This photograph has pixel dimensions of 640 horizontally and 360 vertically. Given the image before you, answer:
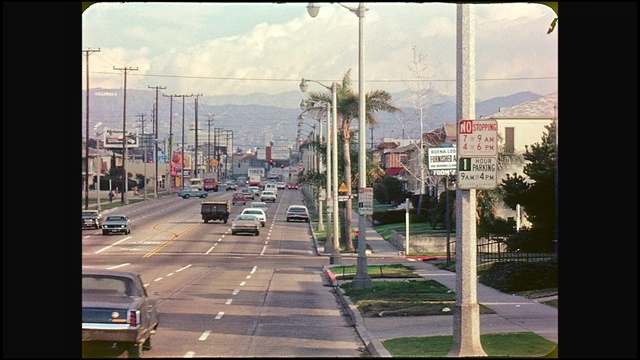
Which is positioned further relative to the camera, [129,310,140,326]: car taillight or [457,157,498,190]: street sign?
[129,310,140,326]: car taillight

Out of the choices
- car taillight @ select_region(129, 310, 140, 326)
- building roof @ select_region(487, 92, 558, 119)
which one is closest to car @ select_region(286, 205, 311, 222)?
building roof @ select_region(487, 92, 558, 119)

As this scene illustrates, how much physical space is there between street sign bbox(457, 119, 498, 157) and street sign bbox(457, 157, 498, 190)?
0.10 metres

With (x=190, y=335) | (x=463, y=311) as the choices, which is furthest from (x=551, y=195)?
(x=463, y=311)

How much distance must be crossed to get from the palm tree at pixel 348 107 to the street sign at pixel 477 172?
44348 millimetres

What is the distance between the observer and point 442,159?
4128cm

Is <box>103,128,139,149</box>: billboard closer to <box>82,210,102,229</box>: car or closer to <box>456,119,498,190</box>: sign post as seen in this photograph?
<box>82,210,102,229</box>: car

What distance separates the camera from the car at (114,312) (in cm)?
1492

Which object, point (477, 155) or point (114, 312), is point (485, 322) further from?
point (114, 312)

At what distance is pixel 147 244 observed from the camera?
59.2 m

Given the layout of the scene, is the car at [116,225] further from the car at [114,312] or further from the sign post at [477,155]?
the sign post at [477,155]

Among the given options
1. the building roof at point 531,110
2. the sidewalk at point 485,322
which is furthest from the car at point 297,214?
the sidewalk at point 485,322

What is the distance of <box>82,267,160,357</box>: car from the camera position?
49.0 feet
